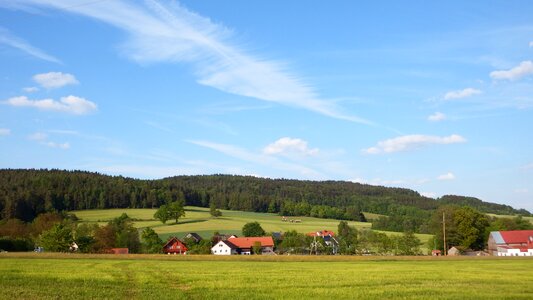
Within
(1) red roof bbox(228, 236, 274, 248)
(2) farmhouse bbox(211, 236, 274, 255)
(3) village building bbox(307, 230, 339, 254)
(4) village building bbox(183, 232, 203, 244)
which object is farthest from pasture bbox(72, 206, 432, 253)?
(2) farmhouse bbox(211, 236, 274, 255)

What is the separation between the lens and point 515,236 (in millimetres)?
120625

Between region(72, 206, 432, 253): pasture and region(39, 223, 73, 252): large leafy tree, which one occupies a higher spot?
→ region(72, 206, 432, 253): pasture

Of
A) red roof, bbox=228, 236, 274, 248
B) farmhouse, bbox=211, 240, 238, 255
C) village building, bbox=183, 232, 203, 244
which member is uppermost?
village building, bbox=183, 232, 203, 244

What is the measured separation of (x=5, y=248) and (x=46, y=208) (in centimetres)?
7713

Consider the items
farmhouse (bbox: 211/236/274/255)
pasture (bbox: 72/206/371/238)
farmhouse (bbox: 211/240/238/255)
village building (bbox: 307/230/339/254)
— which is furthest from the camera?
pasture (bbox: 72/206/371/238)

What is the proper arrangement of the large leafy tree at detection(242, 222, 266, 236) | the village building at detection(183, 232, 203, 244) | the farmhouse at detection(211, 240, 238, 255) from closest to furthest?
1. the village building at detection(183, 232, 203, 244)
2. the farmhouse at detection(211, 240, 238, 255)
3. the large leafy tree at detection(242, 222, 266, 236)

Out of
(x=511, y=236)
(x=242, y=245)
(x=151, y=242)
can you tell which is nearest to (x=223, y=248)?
(x=242, y=245)

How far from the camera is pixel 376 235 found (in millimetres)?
115312

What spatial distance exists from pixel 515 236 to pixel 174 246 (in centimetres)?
7675

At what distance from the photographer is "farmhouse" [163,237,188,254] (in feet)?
393

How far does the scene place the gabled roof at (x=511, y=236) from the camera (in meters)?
117

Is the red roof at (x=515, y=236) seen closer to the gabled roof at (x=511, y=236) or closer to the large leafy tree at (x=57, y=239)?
the gabled roof at (x=511, y=236)

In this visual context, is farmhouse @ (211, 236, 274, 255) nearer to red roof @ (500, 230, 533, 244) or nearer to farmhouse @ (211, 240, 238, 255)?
farmhouse @ (211, 240, 238, 255)

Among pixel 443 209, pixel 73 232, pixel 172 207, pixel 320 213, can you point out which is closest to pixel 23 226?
pixel 73 232
